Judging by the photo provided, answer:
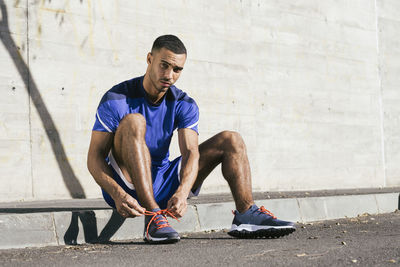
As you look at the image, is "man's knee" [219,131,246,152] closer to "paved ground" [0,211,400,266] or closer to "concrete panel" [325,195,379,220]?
"paved ground" [0,211,400,266]

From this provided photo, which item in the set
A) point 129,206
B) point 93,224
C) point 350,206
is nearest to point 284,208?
point 350,206

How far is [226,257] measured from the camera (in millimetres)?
3398

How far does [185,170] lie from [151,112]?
18.1 inches

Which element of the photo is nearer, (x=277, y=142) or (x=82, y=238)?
(x=82, y=238)

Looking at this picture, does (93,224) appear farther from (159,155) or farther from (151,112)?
(151,112)

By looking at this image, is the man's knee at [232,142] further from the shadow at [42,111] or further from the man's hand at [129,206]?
the shadow at [42,111]

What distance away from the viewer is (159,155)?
4434mm

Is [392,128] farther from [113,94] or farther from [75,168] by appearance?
[113,94]

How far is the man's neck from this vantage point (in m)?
4.35

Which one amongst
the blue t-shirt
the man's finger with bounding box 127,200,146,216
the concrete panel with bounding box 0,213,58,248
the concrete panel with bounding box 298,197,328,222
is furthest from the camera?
the concrete panel with bounding box 298,197,328,222

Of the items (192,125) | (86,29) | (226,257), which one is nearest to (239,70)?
(86,29)

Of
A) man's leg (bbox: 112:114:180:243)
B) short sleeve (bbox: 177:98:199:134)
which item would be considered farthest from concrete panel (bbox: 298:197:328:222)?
man's leg (bbox: 112:114:180:243)

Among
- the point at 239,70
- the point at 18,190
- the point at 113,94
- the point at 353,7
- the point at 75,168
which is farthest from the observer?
the point at 353,7

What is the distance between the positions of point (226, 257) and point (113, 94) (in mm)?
1469
